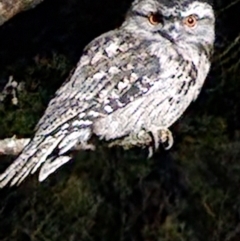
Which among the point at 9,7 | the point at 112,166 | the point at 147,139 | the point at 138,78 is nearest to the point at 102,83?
the point at 138,78

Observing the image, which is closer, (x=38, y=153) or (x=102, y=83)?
(x=38, y=153)

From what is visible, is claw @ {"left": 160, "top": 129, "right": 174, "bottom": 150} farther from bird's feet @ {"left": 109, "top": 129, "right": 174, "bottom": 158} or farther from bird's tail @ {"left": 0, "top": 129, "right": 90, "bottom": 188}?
bird's tail @ {"left": 0, "top": 129, "right": 90, "bottom": 188}

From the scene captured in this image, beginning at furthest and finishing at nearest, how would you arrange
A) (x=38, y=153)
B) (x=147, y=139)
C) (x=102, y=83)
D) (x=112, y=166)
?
(x=112, y=166), (x=147, y=139), (x=102, y=83), (x=38, y=153)

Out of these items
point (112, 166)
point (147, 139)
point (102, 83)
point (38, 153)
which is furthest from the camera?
point (112, 166)

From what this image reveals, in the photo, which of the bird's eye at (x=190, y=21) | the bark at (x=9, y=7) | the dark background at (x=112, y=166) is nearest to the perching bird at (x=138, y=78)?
the bird's eye at (x=190, y=21)

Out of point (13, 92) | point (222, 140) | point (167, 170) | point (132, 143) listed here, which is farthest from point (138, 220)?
point (132, 143)

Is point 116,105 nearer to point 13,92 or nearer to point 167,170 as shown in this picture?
point 13,92

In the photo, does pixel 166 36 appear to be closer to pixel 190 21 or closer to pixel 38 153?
pixel 190 21
